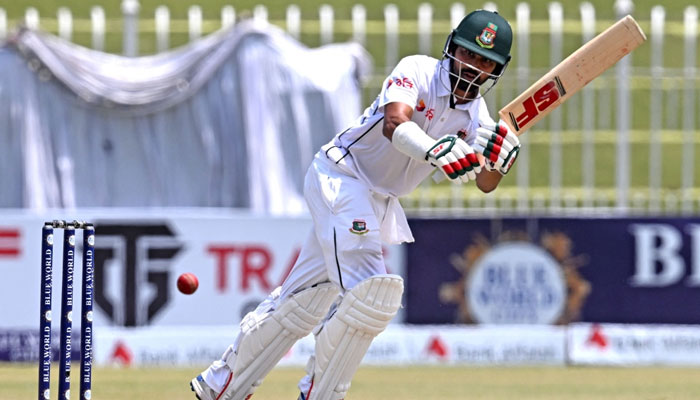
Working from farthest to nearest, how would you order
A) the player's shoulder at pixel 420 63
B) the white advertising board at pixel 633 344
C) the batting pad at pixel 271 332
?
the white advertising board at pixel 633 344 → the batting pad at pixel 271 332 → the player's shoulder at pixel 420 63

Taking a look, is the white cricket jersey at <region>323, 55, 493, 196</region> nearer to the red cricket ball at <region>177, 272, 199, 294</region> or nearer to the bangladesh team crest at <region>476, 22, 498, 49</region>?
the bangladesh team crest at <region>476, 22, 498, 49</region>

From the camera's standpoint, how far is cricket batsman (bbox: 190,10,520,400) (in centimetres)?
475

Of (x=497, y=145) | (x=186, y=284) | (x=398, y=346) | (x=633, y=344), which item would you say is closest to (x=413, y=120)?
(x=497, y=145)

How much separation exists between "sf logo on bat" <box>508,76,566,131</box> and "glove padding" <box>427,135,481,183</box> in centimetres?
64

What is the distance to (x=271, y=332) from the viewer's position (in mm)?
5102

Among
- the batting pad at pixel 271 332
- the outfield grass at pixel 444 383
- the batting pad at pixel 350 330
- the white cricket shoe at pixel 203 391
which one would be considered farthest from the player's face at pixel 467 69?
the outfield grass at pixel 444 383

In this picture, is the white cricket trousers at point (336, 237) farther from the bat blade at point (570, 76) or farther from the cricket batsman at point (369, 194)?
the bat blade at point (570, 76)

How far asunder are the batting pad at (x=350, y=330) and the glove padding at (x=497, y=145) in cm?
50

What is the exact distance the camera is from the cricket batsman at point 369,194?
15.6 ft

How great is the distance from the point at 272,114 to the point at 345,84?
0.51m

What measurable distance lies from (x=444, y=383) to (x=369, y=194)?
266 cm

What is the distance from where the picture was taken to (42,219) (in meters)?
8.84

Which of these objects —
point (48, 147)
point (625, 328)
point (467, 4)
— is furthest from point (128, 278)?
point (467, 4)

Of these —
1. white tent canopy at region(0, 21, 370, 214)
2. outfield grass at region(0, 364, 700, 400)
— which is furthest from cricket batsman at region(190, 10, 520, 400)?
white tent canopy at region(0, 21, 370, 214)
